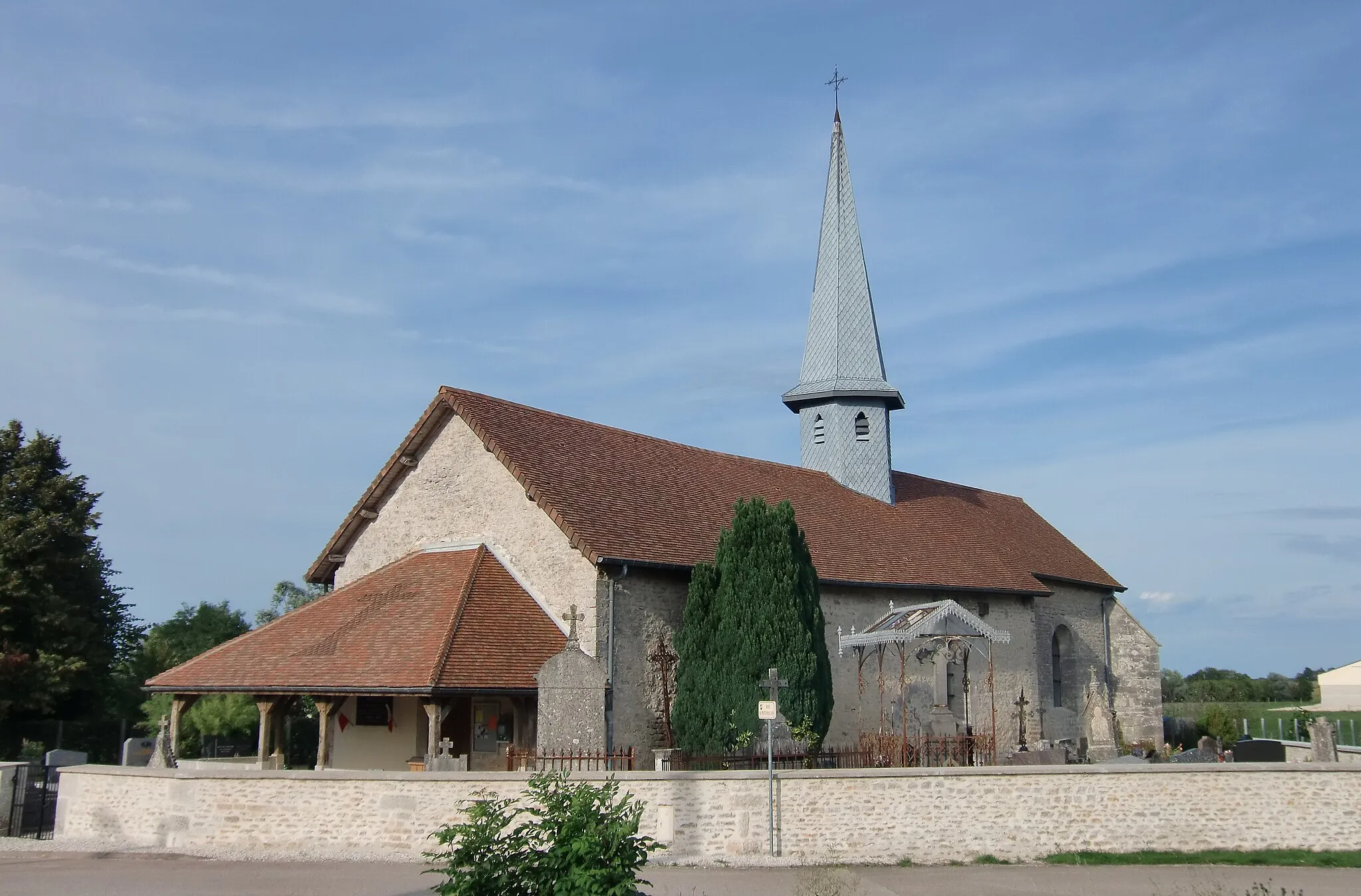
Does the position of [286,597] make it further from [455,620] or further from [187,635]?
[455,620]

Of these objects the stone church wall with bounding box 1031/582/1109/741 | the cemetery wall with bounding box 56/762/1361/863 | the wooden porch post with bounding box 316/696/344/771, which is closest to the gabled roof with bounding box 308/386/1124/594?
the stone church wall with bounding box 1031/582/1109/741

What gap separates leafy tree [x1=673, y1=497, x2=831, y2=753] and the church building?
71 cm

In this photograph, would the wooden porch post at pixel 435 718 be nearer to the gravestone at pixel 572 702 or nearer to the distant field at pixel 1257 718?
the gravestone at pixel 572 702

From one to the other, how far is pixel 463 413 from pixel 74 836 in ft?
30.3

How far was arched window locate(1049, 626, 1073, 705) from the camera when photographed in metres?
31.8

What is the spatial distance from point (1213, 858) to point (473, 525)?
13.3 meters

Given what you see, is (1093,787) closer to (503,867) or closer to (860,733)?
(860,733)

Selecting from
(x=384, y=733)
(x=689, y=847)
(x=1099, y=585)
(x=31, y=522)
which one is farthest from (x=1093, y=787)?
(x=31, y=522)

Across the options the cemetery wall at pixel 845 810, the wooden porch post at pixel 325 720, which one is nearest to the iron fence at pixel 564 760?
the cemetery wall at pixel 845 810

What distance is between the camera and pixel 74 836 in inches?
647

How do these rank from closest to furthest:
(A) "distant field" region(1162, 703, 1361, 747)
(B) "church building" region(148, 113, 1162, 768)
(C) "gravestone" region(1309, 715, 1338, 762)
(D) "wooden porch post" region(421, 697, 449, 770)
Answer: (D) "wooden porch post" region(421, 697, 449, 770), (B) "church building" region(148, 113, 1162, 768), (C) "gravestone" region(1309, 715, 1338, 762), (A) "distant field" region(1162, 703, 1361, 747)

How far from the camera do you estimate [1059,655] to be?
32500 mm

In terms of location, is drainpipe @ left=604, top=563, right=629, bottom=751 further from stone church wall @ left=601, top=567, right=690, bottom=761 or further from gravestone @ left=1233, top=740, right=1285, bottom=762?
gravestone @ left=1233, top=740, right=1285, bottom=762

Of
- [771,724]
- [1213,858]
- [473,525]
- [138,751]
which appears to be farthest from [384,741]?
[1213,858]
